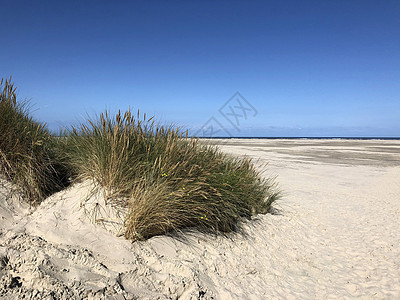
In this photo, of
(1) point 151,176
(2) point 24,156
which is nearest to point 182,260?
(1) point 151,176

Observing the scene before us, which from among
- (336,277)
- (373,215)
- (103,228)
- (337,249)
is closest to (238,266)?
(336,277)

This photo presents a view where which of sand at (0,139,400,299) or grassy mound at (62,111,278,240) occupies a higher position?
grassy mound at (62,111,278,240)

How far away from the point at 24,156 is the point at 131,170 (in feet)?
5.07

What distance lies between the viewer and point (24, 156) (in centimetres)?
373

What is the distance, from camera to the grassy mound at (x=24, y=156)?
12.2ft

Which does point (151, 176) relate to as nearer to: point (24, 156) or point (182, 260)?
point (182, 260)

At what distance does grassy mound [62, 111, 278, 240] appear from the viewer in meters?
3.48

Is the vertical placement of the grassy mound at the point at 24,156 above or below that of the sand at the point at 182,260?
above

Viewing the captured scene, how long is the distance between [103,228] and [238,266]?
6.40ft

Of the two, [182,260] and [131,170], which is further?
[131,170]

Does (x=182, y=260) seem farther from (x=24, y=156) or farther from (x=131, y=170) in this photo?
(x=24, y=156)

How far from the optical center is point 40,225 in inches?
125

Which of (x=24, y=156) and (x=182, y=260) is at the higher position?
(x=24, y=156)

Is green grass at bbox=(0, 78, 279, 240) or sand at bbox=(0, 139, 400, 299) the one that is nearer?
sand at bbox=(0, 139, 400, 299)
